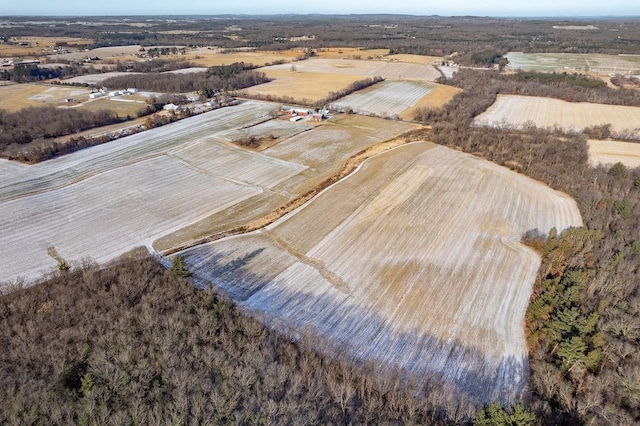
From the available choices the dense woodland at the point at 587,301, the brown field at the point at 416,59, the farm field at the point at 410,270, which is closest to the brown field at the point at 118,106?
the farm field at the point at 410,270

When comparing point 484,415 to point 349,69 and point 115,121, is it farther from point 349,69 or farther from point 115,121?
point 349,69

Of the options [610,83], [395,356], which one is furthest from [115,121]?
[610,83]

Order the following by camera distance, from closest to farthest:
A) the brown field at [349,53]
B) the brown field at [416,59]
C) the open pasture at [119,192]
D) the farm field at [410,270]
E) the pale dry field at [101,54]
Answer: the farm field at [410,270] → the open pasture at [119,192] → the brown field at [416,59] → the pale dry field at [101,54] → the brown field at [349,53]

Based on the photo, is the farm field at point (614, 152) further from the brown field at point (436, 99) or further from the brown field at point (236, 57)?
the brown field at point (236, 57)

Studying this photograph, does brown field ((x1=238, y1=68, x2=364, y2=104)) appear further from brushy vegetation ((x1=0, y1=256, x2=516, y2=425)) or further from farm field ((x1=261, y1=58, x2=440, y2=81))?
brushy vegetation ((x1=0, y1=256, x2=516, y2=425))

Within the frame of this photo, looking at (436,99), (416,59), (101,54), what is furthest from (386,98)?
(101,54)

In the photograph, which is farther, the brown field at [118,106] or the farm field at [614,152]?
the brown field at [118,106]

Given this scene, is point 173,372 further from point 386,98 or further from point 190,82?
point 190,82

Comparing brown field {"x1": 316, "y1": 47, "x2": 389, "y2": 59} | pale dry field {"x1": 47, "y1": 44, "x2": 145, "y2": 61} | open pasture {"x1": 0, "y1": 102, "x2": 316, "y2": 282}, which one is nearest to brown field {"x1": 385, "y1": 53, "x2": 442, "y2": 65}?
brown field {"x1": 316, "y1": 47, "x2": 389, "y2": 59}
